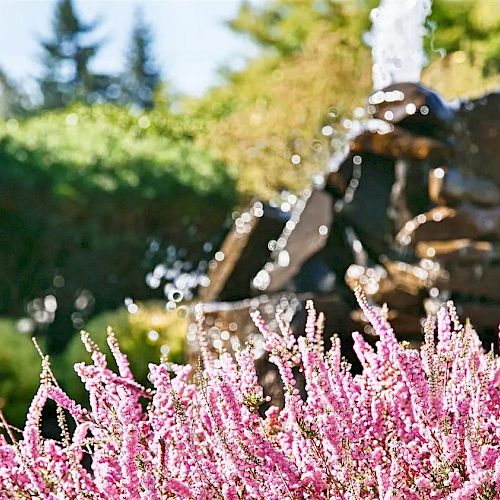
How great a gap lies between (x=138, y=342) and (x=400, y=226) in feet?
10.2

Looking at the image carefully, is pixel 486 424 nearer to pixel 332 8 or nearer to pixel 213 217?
pixel 213 217

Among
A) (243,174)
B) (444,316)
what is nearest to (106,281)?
(243,174)

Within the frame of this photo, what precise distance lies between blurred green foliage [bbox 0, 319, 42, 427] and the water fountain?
2.29m

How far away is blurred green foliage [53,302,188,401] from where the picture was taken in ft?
24.9

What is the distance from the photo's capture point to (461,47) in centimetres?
1916

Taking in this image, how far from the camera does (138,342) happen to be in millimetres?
7875

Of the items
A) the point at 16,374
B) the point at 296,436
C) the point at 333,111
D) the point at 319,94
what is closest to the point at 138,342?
the point at 16,374

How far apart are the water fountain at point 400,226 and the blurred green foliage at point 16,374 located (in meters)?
2.29

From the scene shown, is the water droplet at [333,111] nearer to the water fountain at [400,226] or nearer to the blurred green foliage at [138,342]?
the blurred green foliage at [138,342]

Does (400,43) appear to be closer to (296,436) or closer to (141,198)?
(141,198)

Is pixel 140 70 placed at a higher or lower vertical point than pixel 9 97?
higher

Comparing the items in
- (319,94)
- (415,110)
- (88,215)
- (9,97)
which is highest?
(9,97)

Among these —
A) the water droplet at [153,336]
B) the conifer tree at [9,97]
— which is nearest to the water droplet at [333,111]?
the water droplet at [153,336]

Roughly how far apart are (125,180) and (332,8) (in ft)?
43.3
